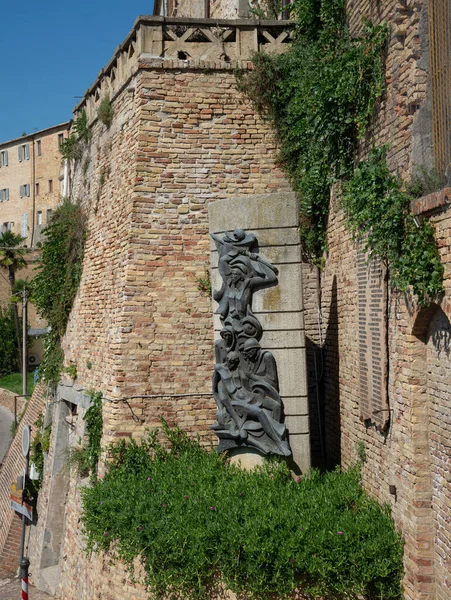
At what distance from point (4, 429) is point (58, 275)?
49.8ft

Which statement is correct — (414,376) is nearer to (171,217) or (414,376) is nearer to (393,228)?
(393,228)

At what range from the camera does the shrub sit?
7676 mm

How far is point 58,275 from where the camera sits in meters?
15.1

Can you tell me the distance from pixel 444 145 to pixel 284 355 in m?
3.38

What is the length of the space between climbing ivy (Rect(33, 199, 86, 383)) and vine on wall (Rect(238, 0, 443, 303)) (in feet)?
15.4

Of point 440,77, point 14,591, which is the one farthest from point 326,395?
point 14,591

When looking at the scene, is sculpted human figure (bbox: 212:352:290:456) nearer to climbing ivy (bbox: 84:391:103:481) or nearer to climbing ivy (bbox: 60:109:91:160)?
climbing ivy (bbox: 84:391:103:481)

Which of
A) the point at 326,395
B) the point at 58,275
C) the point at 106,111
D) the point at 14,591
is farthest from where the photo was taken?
the point at 58,275

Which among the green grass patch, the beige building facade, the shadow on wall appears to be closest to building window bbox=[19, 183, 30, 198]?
the beige building facade

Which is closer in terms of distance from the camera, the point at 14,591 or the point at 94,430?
the point at 94,430

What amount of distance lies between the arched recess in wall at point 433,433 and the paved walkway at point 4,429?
18.3 m

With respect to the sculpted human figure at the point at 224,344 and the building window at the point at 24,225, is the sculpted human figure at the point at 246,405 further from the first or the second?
the building window at the point at 24,225

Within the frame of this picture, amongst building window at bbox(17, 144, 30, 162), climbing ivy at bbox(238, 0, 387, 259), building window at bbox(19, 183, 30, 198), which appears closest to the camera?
climbing ivy at bbox(238, 0, 387, 259)

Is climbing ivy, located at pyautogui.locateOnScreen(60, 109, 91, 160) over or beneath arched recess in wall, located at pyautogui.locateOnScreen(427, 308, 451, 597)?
over
